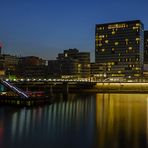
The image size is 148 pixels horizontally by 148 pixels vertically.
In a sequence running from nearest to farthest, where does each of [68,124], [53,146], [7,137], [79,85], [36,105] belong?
1. [53,146]
2. [7,137]
3. [68,124]
4. [36,105]
5. [79,85]

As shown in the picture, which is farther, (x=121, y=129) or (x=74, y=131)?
(x=121, y=129)

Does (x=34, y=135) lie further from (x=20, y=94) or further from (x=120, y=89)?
(x=120, y=89)

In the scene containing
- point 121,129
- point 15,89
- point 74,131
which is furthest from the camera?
point 15,89

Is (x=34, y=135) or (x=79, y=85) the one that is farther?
(x=79, y=85)

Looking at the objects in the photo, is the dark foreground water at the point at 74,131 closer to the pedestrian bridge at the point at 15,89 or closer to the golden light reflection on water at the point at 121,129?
the golden light reflection on water at the point at 121,129

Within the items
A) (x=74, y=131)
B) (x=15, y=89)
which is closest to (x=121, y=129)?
(x=74, y=131)

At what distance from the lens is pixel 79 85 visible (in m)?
173

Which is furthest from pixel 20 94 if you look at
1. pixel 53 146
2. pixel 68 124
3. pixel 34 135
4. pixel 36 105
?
pixel 53 146

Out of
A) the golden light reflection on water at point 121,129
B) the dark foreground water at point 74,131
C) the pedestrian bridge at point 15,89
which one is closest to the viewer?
the dark foreground water at point 74,131

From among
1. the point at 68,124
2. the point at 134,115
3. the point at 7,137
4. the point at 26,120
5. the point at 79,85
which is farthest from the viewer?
the point at 79,85

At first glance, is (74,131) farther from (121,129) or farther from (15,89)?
(15,89)

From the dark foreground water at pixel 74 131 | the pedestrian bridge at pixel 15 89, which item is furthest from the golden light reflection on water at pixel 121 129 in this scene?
the pedestrian bridge at pixel 15 89

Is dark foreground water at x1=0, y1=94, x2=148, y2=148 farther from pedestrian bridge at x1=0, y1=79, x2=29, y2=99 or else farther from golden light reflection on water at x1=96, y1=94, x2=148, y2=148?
pedestrian bridge at x1=0, y1=79, x2=29, y2=99

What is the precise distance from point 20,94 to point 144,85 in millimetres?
85392
